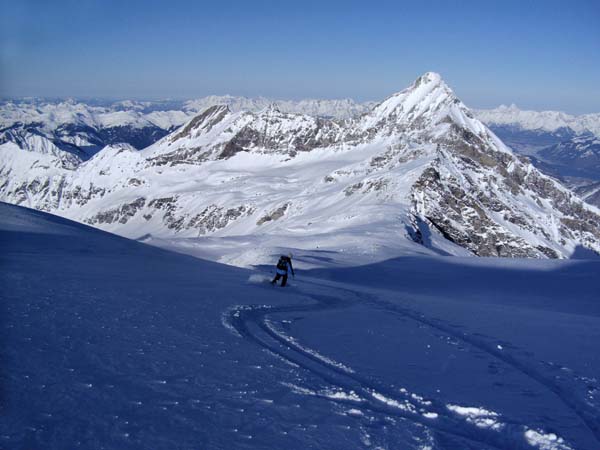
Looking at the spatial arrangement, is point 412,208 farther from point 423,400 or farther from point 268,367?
point 423,400

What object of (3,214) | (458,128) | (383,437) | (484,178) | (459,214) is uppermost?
(458,128)

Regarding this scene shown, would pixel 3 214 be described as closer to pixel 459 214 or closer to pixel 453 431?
pixel 453 431

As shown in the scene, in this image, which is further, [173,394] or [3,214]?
[3,214]

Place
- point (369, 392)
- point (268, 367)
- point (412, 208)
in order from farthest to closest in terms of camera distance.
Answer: point (412, 208) → point (268, 367) → point (369, 392)

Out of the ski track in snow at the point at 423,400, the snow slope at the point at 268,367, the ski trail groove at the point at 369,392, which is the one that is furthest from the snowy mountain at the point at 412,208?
the ski track in snow at the point at 423,400

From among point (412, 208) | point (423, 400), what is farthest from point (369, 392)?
point (412, 208)

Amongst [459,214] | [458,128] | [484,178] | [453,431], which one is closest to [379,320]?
[453,431]
